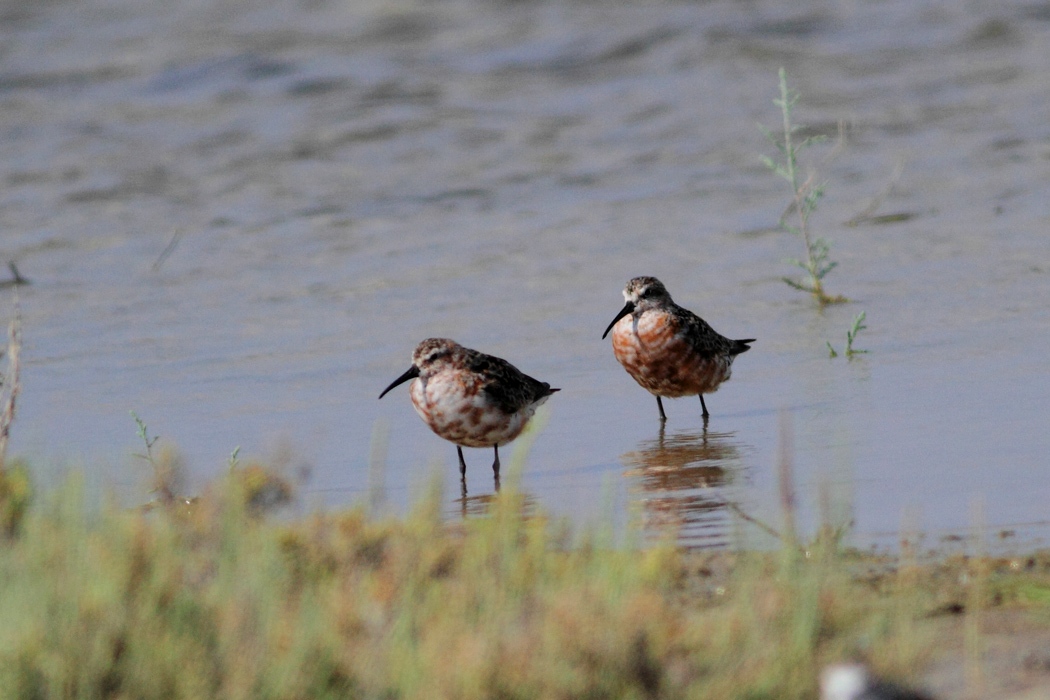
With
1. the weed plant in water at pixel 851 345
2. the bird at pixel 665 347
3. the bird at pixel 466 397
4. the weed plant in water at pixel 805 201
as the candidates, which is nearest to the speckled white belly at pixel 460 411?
the bird at pixel 466 397

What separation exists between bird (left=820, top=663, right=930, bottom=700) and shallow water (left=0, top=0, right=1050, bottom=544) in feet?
5.34

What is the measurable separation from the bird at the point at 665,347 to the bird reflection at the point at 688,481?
33 centimetres

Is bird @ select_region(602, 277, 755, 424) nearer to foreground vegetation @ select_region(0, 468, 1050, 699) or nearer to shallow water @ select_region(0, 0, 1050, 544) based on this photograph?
shallow water @ select_region(0, 0, 1050, 544)

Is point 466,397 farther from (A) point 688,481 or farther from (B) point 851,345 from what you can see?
(B) point 851,345

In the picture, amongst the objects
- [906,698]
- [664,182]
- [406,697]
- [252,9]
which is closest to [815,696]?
[906,698]

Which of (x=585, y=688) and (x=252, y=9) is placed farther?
(x=252, y=9)

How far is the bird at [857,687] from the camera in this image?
3816 millimetres

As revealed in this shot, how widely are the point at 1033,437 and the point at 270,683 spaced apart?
5190 mm

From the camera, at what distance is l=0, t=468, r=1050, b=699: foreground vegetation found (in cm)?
420

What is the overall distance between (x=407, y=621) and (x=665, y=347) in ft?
18.7

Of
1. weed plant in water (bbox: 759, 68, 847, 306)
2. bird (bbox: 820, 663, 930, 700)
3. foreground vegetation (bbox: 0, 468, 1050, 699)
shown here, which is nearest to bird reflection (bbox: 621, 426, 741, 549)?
foreground vegetation (bbox: 0, 468, 1050, 699)

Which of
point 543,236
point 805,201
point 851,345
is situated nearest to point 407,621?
point 851,345

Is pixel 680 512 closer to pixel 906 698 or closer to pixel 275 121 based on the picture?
pixel 906 698

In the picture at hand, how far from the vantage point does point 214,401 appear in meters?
10.8
